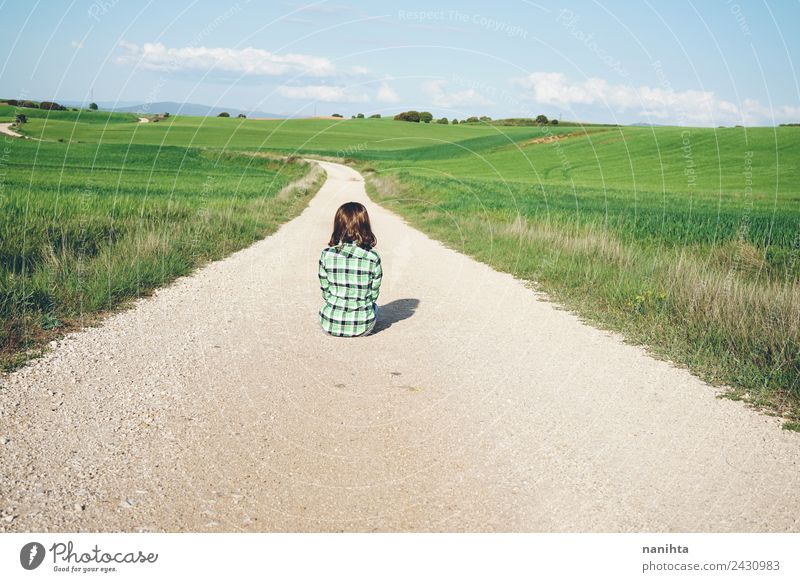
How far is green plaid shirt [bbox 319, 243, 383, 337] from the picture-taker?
703cm

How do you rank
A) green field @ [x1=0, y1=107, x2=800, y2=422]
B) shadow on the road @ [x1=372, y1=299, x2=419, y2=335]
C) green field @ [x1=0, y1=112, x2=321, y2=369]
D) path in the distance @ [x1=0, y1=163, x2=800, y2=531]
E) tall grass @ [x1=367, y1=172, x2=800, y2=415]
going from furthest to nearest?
shadow on the road @ [x1=372, y1=299, x2=419, y2=335]
green field @ [x1=0, y1=112, x2=321, y2=369]
green field @ [x1=0, y1=107, x2=800, y2=422]
tall grass @ [x1=367, y1=172, x2=800, y2=415]
path in the distance @ [x1=0, y1=163, x2=800, y2=531]

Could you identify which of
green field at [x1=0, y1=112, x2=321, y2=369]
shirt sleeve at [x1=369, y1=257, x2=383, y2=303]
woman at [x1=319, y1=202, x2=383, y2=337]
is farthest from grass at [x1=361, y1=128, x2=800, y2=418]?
green field at [x1=0, y1=112, x2=321, y2=369]

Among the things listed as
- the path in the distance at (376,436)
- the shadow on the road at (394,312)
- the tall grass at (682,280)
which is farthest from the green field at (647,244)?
the shadow on the road at (394,312)

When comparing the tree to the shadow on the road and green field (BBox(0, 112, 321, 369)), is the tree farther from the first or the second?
the shadow on the road

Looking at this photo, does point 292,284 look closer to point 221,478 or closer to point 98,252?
point 98,252

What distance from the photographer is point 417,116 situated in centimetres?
11506

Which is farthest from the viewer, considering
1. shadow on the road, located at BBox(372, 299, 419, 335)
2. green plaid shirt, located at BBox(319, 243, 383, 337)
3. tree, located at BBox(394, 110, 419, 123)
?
tree, located at BBox(394, 110, 419, 123)

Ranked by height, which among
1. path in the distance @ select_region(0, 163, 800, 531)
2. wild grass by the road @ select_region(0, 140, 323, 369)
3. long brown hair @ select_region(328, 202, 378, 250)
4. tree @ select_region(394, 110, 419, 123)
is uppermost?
tree @ select_region(394, 110, 419, 123)

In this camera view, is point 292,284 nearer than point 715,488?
No

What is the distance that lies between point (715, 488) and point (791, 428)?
1442 mm

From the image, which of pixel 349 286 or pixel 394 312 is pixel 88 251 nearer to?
pixel 394 312

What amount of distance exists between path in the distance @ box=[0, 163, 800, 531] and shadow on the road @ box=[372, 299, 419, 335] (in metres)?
0.25

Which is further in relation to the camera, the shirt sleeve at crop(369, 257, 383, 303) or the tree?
the tree
